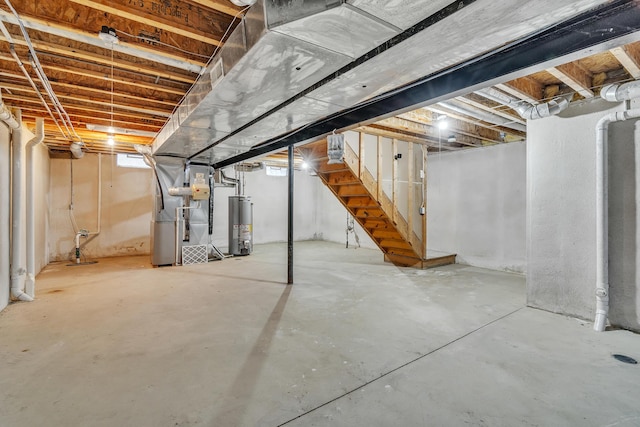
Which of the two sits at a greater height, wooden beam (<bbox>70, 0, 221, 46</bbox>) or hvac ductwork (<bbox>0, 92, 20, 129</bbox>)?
wooden beam (<bbox>70, 0, 221, 46</bbox>)

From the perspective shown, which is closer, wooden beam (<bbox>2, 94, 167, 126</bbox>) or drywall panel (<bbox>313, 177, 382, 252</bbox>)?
wooden beam (<bbox>2, 94, 167, 126</bbox>)

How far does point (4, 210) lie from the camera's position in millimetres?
3164

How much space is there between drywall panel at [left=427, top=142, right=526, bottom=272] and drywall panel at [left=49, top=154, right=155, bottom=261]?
6.01 meters

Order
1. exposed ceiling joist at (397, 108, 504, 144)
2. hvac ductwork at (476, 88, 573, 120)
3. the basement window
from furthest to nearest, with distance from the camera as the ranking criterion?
1. the basement window
2. exposed ceiling joist at (397, 108, 504, 144)
3. hvac ductwork at (476, 88, 573, 120)

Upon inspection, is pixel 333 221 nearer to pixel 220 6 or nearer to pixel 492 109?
pixel 492 109

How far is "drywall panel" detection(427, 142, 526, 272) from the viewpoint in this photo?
4.98 m

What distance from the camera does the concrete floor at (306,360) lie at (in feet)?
5.22

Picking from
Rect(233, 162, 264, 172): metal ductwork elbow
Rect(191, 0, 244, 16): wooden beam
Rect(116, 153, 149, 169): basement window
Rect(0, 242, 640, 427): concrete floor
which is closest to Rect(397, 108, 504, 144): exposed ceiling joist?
Rect(0, 242, 640, 427): concrete floor

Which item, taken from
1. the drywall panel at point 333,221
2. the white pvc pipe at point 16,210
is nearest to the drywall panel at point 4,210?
the white pvc pipe at point 16,210

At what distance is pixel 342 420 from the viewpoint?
1.52 m

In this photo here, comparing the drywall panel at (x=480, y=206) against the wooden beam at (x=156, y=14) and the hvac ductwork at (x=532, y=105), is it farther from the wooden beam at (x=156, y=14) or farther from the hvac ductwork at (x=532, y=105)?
the wooden beam at (x=156, y=14)

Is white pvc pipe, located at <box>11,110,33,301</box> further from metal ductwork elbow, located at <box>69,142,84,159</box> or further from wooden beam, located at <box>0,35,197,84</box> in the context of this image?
metal ductwork elbow, located at <box>69,142,84,159</box>

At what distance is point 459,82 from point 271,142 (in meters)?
2.62

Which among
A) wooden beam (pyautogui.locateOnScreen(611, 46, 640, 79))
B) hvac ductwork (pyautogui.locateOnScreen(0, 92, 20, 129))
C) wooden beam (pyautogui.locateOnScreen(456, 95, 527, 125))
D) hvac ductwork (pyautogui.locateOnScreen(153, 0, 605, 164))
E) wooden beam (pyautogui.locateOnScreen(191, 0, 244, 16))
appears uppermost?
wooden beam (pyautogui.locateOnScreen(191, 0, 244, 16))
